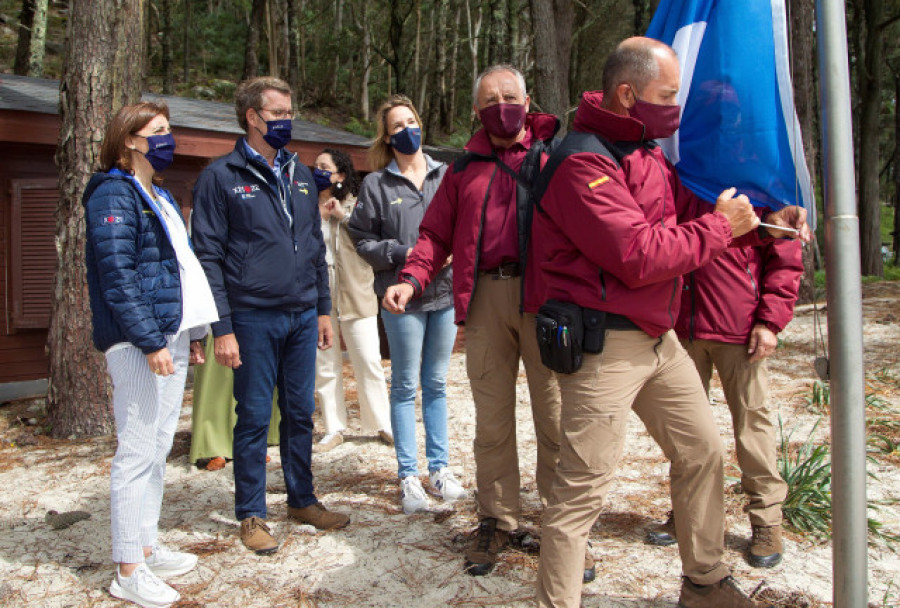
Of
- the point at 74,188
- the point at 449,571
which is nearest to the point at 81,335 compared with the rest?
the point at 74,188

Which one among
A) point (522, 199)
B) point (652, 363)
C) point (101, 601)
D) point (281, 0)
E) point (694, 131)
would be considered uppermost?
point (281, 0)

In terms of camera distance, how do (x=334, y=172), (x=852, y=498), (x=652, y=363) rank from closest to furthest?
(x=852, y=498) → (x=652, y=363) → (x=334, y=172)

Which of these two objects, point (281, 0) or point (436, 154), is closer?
point (436, 154)

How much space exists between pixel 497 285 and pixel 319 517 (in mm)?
1638

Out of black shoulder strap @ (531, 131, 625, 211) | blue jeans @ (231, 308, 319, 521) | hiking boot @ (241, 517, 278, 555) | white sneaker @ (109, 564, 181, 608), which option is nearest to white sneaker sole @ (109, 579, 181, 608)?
white sneaker @ (109, 564, 181, 608)

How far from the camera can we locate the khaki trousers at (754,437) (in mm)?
3393

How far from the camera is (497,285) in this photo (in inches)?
133

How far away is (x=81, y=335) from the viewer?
5926mm

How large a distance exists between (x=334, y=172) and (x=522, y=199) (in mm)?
2609

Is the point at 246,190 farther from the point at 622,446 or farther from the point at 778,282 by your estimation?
the point at 778,282

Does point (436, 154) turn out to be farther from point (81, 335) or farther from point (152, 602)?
point (152, 602)

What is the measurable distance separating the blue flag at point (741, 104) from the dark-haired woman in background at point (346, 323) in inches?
111

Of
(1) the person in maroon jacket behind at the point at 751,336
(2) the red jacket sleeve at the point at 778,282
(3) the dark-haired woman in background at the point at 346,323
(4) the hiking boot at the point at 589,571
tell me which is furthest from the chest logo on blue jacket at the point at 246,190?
(2) the red jacket sleeve at the point at 778,282

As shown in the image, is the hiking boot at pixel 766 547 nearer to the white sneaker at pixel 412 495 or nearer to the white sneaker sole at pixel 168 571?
the white sneaker at pixel 412 495
